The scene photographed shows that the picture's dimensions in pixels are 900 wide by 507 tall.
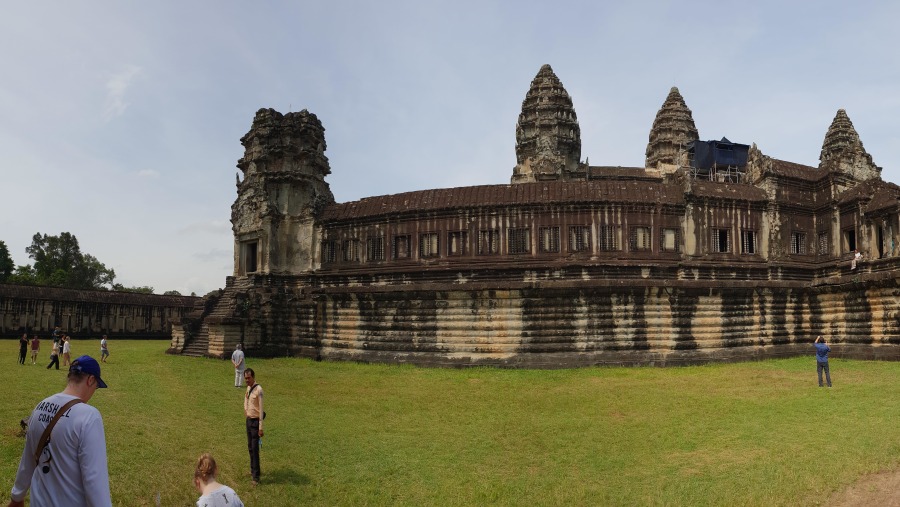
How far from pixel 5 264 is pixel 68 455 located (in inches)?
2841

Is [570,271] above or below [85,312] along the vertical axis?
above

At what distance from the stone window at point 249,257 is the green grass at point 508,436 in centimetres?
1175

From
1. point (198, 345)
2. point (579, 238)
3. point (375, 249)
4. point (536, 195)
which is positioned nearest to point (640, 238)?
point (579, 238)

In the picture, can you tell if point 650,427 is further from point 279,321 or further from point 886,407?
point 279,321

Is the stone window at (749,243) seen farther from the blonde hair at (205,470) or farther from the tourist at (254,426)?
the blonde hair at (205,470)

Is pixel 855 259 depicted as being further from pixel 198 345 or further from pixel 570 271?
pixel 198 345

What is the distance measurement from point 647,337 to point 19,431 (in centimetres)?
1920

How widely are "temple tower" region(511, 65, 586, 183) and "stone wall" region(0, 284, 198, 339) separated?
85.5 ft

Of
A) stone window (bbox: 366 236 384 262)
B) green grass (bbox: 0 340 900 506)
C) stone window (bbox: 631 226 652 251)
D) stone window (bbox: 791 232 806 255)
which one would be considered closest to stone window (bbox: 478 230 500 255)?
stone window (bbox: 366 236 384 262)

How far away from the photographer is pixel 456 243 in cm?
2623

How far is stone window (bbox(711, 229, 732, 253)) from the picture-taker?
25.3 metres

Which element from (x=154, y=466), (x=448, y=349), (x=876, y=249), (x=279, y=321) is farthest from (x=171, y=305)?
(x=876, y=249)

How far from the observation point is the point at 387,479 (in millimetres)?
9523

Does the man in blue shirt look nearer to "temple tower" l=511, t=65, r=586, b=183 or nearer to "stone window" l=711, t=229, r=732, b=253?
"stone window" l=711, t=229, r=732, b=253
